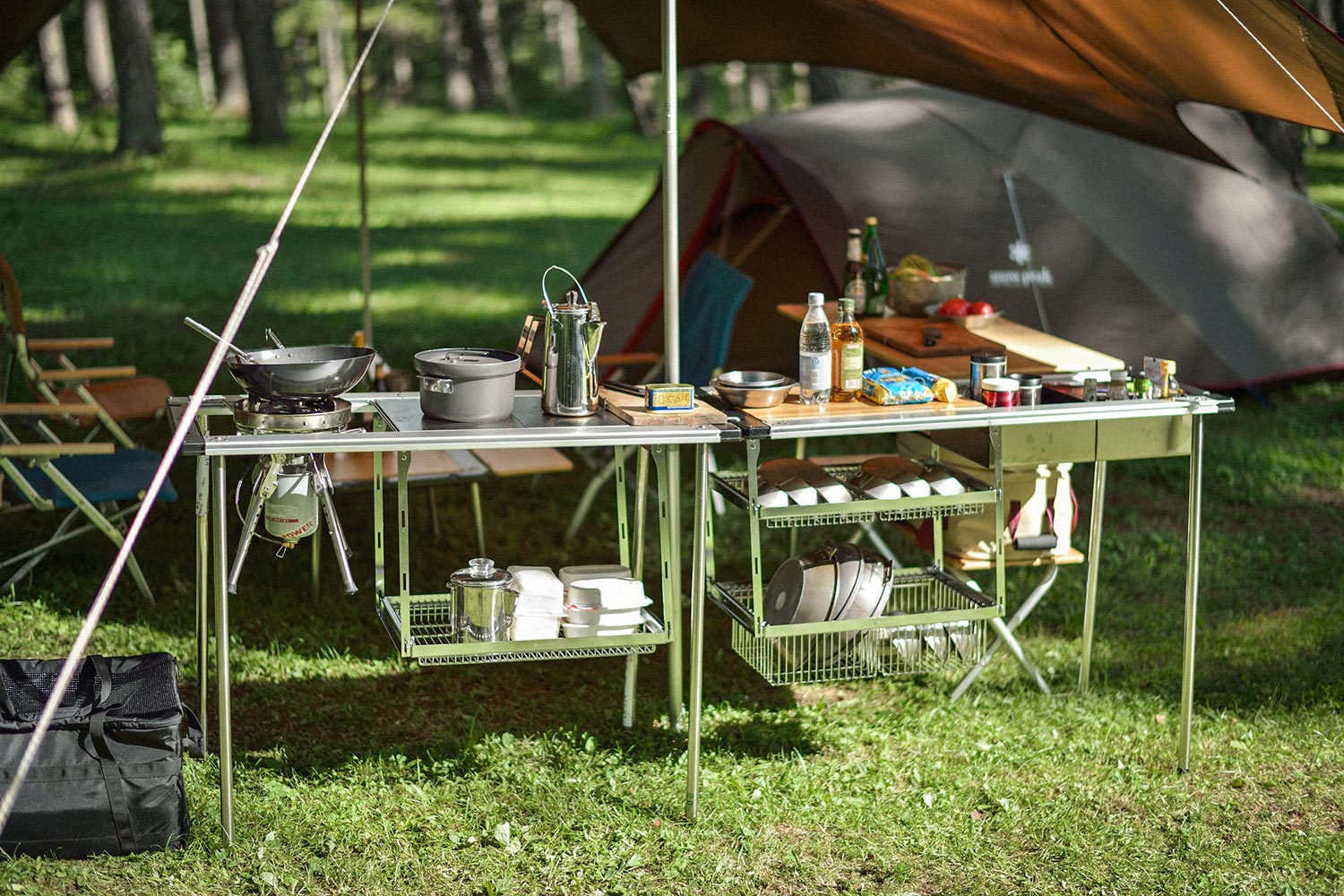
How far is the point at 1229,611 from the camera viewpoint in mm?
4488

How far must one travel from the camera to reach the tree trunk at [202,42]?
28.6 meters

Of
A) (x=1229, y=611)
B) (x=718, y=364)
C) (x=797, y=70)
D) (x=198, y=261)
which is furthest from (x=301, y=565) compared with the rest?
(x=797, y=70)

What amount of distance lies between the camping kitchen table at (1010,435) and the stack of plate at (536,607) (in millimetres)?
308

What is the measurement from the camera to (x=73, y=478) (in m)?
4.29

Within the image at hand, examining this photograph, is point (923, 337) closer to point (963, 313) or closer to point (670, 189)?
point (963, 313)

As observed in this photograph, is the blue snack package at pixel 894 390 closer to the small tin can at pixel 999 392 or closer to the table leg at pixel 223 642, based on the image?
the small tin can at pixel 999 392

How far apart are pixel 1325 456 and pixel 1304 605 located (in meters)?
1.77

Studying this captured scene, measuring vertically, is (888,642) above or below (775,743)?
above

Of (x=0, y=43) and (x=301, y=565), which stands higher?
(x=0, y=43)

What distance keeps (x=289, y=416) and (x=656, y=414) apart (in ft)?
2.55

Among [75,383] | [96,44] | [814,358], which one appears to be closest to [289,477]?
[814,358]

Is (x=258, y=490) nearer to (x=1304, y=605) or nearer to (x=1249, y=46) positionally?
(x=1249, y=46)

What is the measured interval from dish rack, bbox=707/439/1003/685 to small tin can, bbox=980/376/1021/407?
0.23 meters

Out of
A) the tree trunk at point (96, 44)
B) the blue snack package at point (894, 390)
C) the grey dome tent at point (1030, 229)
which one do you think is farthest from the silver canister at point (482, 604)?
the tree trunk at point (96, 44)
